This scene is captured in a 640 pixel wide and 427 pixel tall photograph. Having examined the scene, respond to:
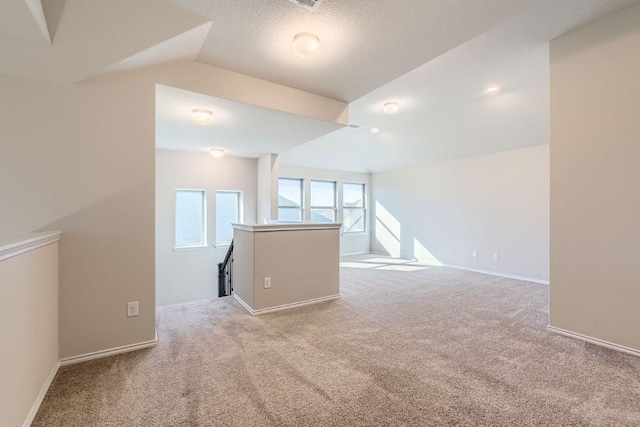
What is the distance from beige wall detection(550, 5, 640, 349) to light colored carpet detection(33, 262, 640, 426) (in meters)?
0.34

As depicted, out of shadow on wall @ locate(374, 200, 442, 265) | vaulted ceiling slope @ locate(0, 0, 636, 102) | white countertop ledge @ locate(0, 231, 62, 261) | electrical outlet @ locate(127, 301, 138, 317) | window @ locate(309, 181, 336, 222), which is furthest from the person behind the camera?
window @ locate(309, 181, 336, 222)

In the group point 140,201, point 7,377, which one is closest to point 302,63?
point 140,201

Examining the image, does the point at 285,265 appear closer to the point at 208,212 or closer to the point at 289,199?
the point at 208,212

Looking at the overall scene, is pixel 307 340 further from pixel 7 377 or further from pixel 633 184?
pixel 633 184

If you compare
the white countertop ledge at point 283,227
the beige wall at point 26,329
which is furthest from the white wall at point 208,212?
the beige wall at point 26,329

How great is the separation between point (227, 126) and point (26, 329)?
9.68 ft

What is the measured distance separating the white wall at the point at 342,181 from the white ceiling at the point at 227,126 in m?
1.87

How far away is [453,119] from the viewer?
4.97 meters

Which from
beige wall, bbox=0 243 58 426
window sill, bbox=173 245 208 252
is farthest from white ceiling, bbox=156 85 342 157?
window sill, bbox=173 245 208 252

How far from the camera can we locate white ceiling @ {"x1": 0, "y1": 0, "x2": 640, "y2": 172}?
1.90 m

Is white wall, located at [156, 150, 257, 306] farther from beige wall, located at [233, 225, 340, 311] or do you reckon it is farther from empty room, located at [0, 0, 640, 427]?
beige wall, located at [233, 225, 340, 311]

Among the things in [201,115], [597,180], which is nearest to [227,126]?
[201,115]

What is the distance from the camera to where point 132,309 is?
2.40m

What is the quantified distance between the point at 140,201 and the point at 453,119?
5.02 meters
